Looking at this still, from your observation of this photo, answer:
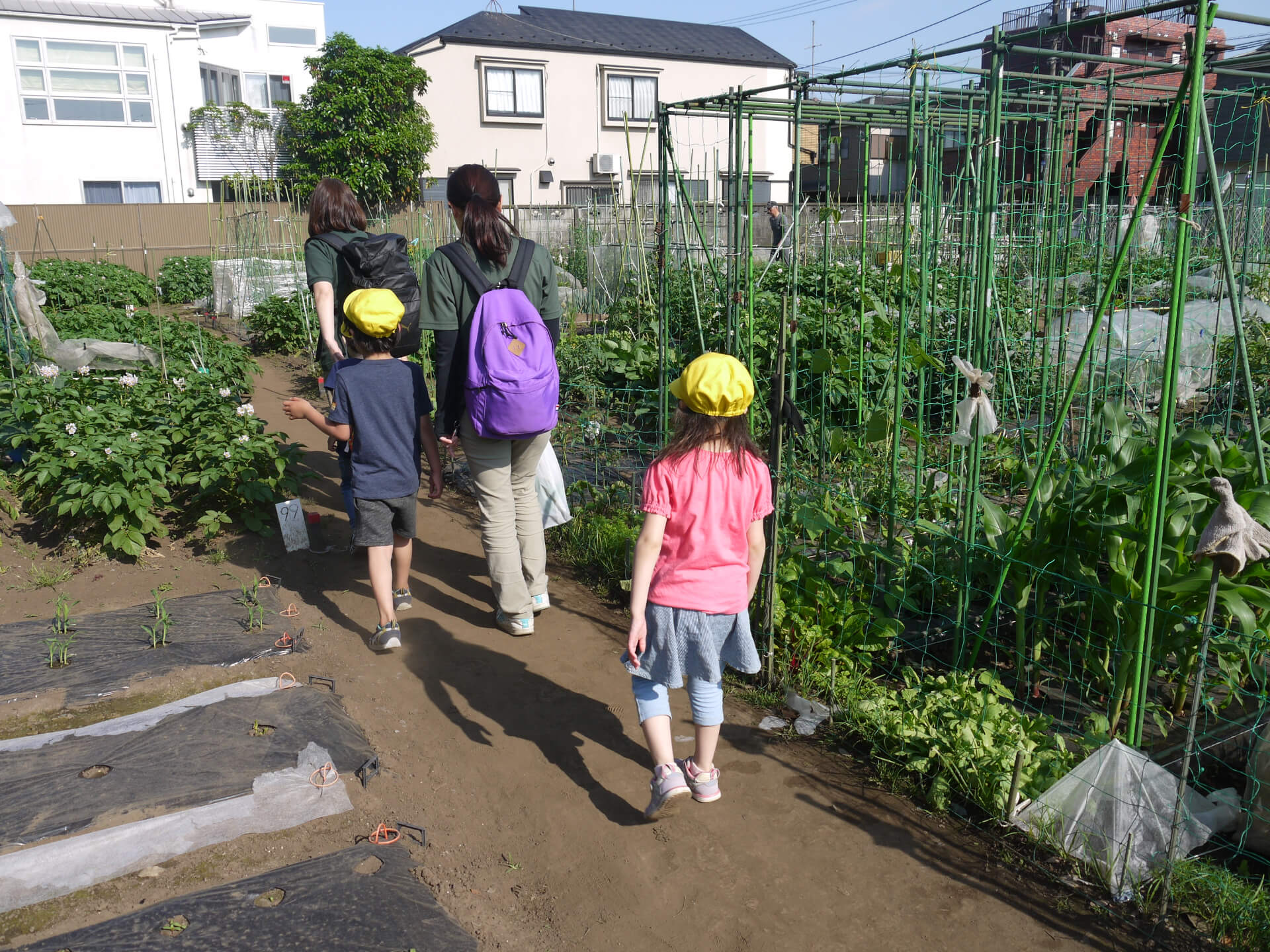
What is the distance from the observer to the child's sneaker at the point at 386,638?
12.1ft

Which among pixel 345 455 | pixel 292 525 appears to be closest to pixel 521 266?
pixel 345 455

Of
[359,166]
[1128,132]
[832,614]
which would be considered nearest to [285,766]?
[832,614]

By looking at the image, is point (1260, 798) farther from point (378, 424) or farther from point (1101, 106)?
point (1101, 106)

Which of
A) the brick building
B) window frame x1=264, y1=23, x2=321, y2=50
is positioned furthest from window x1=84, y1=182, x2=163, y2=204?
the brick building

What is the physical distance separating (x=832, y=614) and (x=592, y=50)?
2591cm

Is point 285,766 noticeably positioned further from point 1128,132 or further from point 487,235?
point 1128,132

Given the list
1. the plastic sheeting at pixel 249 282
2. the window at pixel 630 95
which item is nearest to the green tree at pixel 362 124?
the window at pixel 630 95

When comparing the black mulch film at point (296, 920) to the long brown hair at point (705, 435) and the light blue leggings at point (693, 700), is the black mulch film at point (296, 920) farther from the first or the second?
the long brown hair at point (705, 435)

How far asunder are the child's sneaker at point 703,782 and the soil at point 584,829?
81 millimetres

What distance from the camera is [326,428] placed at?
360cm

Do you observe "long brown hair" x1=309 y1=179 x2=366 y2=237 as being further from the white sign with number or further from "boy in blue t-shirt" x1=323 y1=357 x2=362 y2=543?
the white sign with number

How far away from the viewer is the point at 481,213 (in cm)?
352

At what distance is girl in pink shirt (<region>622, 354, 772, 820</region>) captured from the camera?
2529mm

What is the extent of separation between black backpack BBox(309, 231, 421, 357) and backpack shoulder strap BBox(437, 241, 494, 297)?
1.85 ft
